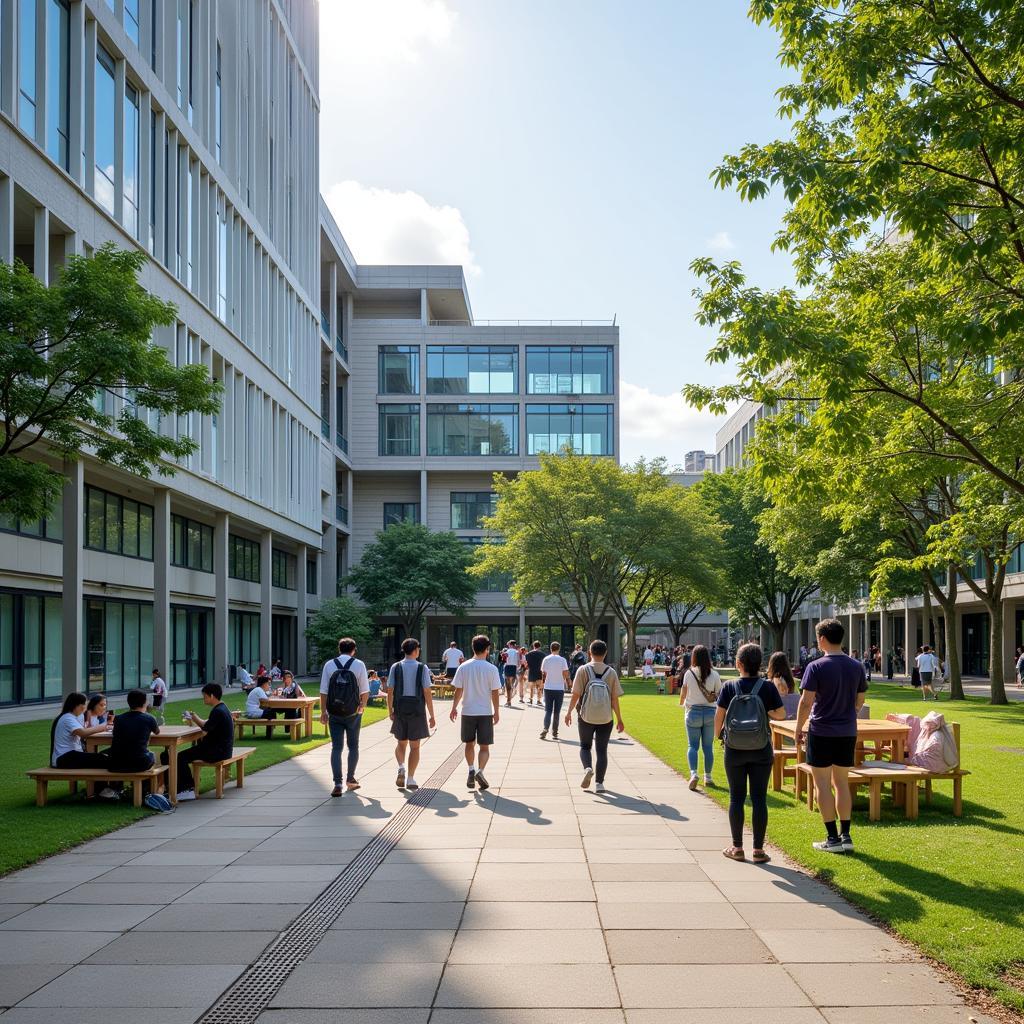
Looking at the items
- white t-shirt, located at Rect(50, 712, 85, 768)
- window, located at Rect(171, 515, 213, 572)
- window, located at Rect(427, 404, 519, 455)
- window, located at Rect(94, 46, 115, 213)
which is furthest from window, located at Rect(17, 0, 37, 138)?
window, located at Rect(427, 404, 519, 455)

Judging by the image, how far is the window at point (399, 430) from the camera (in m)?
68.2

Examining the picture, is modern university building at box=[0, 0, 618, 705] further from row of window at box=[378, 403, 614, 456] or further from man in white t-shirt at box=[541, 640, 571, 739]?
man in white t-shirt at box=[541, 640, 571, 739]

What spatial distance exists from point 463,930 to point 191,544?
110 feet

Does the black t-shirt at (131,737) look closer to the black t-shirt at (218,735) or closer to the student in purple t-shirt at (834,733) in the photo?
the black t-shirt at (218,735)

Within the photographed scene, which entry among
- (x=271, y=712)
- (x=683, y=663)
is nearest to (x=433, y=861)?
(x=271, y=712)

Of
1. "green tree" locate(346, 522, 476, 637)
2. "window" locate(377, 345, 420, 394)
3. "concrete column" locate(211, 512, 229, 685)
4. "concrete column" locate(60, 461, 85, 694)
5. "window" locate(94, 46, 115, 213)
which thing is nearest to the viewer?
"concrete column" locate(60, 461, 85, 694)

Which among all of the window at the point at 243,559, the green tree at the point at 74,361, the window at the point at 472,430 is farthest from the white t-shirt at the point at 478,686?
the window at the point at 472,430

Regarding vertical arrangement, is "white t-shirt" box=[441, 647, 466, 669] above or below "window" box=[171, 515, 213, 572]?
below

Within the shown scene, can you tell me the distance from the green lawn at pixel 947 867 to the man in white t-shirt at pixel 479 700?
112 inches

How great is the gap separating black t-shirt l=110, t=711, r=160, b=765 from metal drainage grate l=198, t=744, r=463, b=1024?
11.0ft

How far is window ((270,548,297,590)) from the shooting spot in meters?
49.4

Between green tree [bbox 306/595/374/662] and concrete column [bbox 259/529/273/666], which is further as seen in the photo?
green tree [bbox 306/595/374/662]

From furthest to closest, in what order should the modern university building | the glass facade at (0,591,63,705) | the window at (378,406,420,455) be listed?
1. the window at (378,406,420,455)
2. the glass facade at (0,591,63,705)
3. the modern university building

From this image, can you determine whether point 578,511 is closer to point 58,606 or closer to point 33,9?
point 58,606
